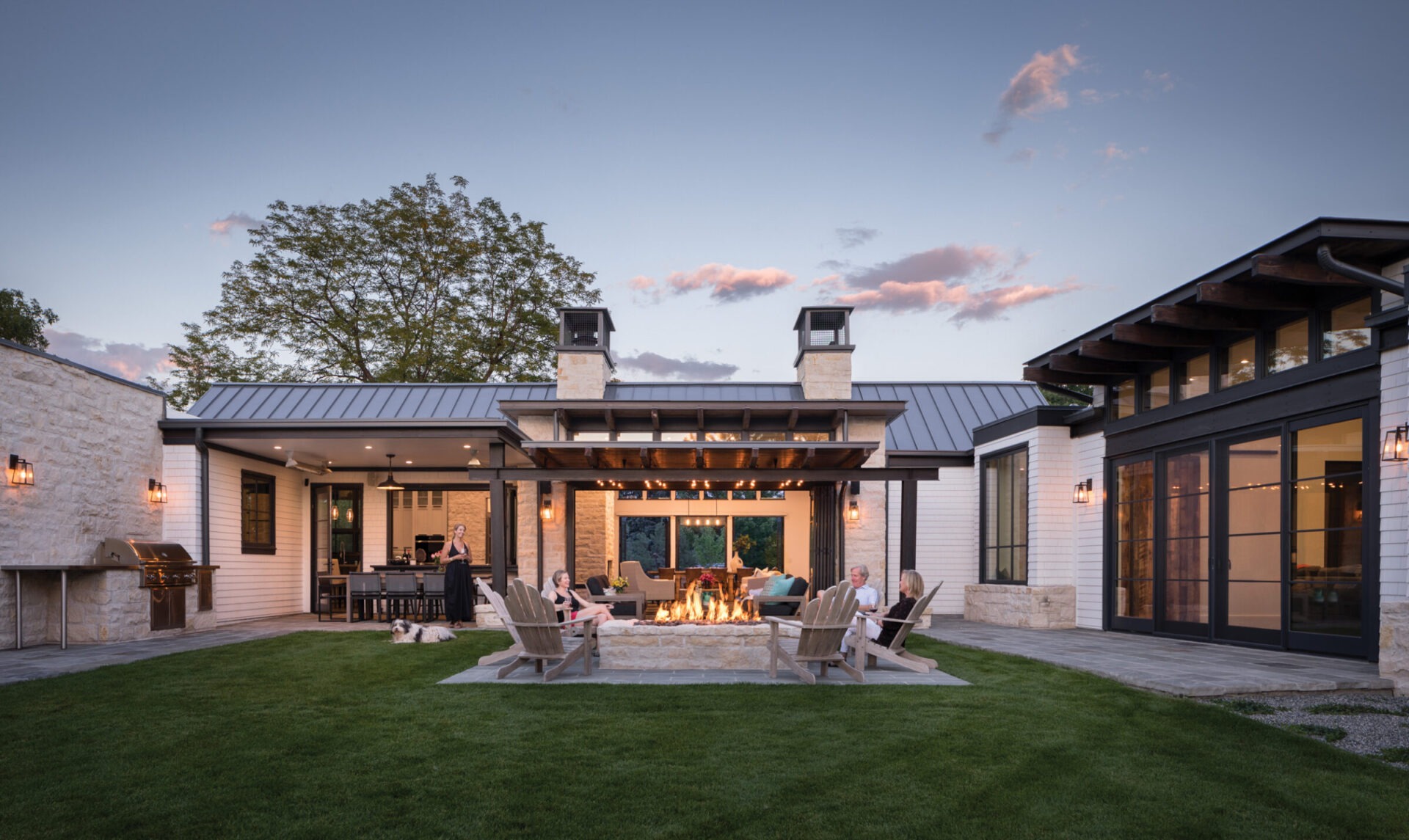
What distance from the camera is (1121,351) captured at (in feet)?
33.8

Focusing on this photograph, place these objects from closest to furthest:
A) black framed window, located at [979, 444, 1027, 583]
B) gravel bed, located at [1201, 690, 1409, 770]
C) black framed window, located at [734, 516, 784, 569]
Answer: gravel bed, located at [1201, 690, 1409, 770], black framed window, located at [979, 444, 1027, 583], black framed window, located at [734, 516, 784, 569]

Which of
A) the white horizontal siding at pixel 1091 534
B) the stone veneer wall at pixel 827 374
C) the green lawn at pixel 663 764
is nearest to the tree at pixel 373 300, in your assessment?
the stone veneer wall at pixel 827 374

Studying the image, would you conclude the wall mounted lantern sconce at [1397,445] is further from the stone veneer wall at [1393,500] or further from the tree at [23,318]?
the tree at [23,318]

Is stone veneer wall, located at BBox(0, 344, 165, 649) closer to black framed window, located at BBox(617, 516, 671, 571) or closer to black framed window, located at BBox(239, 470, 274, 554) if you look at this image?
black framed window, located at BBox(239, 470, 274, 554)

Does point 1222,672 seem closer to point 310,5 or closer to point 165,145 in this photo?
point 310,5

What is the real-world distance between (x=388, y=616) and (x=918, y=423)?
32.5ft

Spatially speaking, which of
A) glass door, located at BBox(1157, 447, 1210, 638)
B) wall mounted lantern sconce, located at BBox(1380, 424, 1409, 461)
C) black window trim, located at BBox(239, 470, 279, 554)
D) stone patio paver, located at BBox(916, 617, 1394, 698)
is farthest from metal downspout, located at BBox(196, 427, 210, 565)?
wall mounted lantern sconce, located at BBox(1380, 424, 1409, 461)

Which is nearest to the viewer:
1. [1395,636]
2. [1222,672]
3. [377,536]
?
[1395,636]

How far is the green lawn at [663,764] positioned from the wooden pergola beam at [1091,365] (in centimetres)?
545

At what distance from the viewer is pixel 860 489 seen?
13.5 m

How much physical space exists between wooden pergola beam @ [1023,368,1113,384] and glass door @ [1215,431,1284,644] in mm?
2325

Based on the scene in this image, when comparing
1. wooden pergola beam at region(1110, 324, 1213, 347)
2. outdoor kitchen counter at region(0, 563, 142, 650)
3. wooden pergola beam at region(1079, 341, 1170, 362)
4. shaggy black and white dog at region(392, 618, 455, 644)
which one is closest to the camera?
outdoor kitchen counter at region(0, 563, 142, 650)

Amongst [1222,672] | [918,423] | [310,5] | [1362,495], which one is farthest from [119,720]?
[918,423]

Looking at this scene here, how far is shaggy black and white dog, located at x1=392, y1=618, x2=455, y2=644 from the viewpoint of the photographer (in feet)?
32.5
